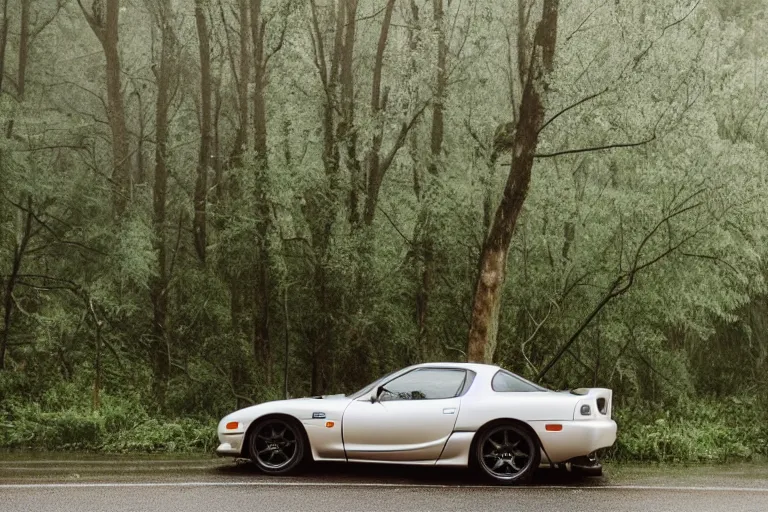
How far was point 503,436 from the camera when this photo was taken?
10141 mm

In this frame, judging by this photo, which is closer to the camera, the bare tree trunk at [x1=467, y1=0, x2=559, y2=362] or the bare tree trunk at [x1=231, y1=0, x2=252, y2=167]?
the bare tree trunk at [x1=467, y1=0, x2=559, y2=362]

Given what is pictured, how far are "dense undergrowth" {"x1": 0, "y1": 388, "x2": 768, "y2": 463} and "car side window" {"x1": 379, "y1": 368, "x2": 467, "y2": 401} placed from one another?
4.00 m

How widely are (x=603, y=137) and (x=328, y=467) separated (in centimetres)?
1022

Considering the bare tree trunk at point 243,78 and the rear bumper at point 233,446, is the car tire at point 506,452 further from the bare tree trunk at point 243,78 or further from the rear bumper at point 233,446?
the bare tree trunk at point 243,78

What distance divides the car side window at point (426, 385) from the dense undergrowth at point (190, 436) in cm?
400

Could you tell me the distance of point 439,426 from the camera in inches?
400

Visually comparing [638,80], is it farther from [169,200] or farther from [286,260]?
[169,200]

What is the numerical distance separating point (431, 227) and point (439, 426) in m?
10.3

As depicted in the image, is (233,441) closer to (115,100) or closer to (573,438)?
(573,438)

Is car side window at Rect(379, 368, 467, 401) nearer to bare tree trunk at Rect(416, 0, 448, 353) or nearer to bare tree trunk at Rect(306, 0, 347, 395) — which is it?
bare tree trunk at Rect(306, 0, 347, 395)

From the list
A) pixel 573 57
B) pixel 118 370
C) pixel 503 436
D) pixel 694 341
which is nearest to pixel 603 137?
pixel 573 57

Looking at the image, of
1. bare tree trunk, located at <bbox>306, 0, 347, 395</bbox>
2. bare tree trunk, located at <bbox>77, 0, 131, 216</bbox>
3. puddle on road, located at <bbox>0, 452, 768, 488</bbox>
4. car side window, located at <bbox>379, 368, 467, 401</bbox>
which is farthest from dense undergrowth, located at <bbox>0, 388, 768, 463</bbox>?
bare tree trunk, located at <bbox>77, 0, 131, 216</bbox>

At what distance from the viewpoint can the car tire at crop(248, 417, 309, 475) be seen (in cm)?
1042

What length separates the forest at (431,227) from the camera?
1622cm
